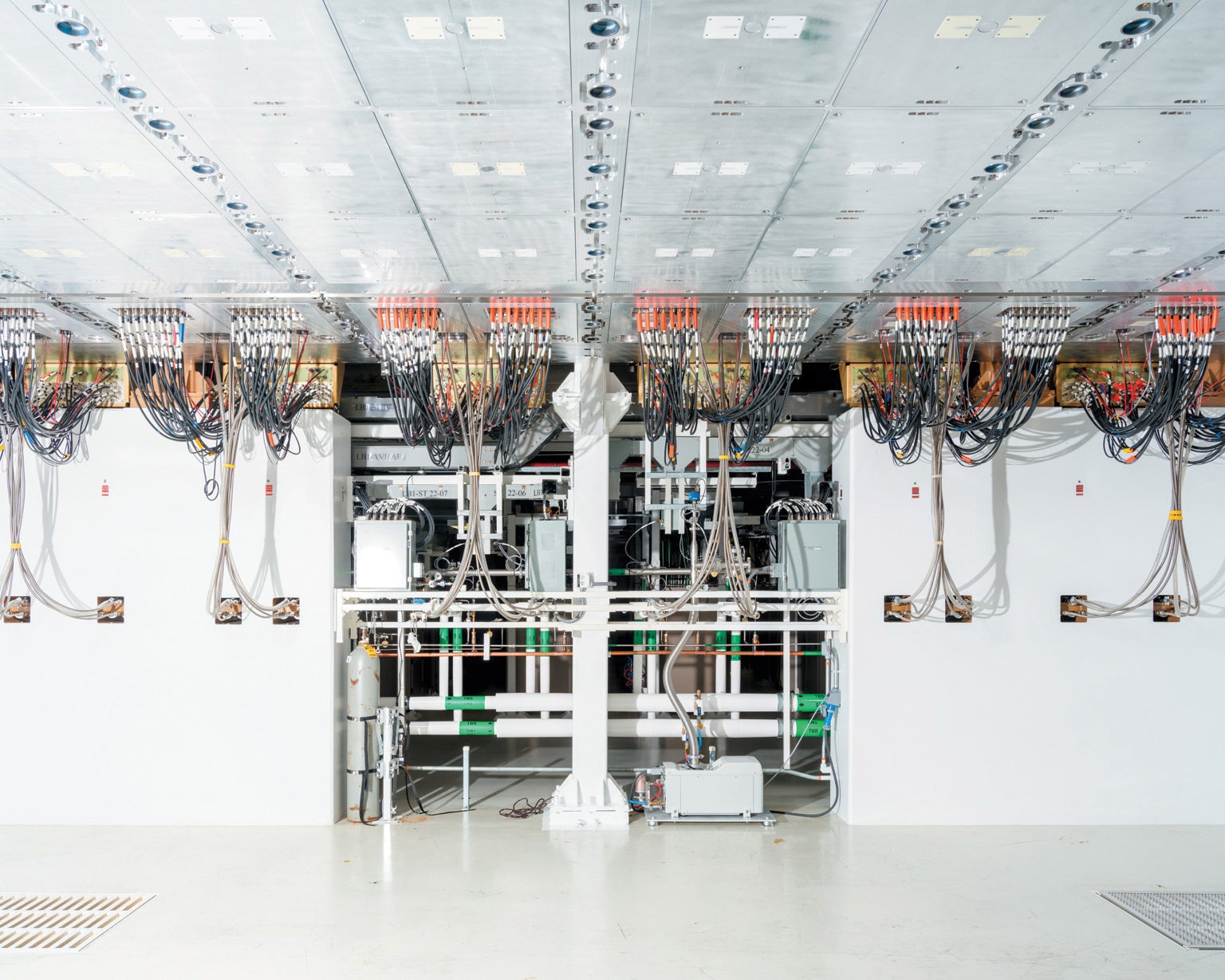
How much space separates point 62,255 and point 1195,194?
4588 millimetres

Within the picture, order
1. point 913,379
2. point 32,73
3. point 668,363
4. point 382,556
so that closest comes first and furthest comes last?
point 32,73 → point 668,363 → point 913,379 → point 382,556

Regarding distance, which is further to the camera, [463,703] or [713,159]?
[463,703]

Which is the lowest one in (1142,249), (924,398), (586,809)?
(586,809)

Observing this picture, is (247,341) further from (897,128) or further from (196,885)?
(897,128)

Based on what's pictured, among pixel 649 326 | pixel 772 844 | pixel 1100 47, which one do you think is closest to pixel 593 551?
pixel 649 326

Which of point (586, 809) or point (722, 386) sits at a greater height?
point (722, 386)

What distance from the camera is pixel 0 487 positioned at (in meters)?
5.61

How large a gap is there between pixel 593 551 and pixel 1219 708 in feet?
13.4

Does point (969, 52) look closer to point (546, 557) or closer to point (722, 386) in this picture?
point (722, 386)

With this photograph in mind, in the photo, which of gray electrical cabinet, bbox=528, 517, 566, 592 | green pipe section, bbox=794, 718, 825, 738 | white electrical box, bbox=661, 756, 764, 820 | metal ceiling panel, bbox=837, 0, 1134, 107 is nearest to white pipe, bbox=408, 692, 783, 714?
green pipe section, bbox=794, 718, 825, 738

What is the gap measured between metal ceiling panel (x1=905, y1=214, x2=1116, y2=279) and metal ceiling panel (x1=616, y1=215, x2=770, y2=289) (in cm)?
86

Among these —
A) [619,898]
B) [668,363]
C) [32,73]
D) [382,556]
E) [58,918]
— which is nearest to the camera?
[32,73]

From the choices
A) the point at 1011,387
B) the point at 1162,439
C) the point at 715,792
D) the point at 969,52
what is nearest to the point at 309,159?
the point at 969,52

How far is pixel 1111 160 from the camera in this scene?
296 cm
